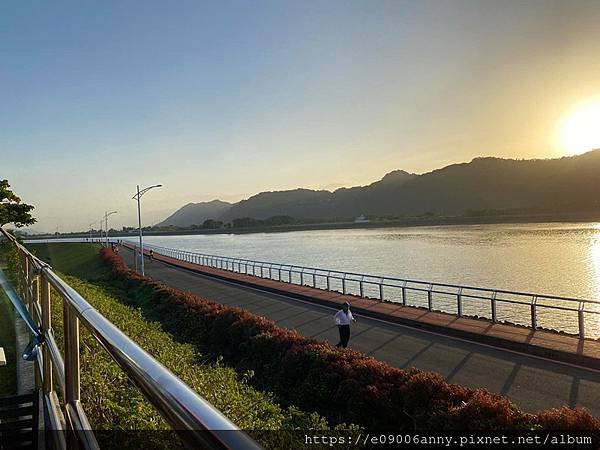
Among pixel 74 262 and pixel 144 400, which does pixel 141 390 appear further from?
pixel 74 262

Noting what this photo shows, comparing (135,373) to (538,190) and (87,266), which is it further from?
(538,190)

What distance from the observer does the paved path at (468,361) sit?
886cm

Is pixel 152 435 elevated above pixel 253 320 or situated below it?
above

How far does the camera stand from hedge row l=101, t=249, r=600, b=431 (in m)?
6.23

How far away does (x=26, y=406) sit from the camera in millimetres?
4715

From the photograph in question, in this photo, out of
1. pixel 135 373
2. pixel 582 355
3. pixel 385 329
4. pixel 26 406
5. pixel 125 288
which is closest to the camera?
pixel 135 373

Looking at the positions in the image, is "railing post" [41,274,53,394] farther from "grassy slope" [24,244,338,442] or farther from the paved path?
the paved path

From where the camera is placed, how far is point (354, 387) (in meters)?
8.22

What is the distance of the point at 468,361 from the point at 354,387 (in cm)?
406

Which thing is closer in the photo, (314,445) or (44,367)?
(44,367)

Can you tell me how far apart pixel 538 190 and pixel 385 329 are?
506 ft

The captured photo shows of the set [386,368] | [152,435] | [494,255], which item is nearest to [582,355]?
[386,368]

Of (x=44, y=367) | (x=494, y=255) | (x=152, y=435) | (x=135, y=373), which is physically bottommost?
(x=494, y=255)

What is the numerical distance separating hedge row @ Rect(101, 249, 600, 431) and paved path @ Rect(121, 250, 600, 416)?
2.04 meters
